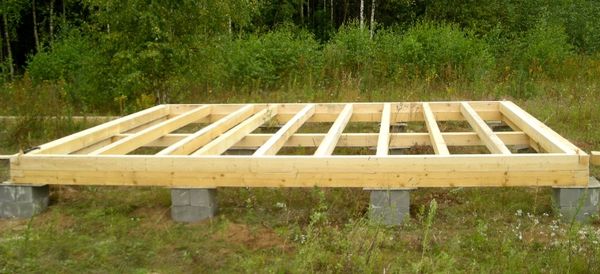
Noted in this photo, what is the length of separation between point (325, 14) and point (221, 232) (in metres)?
20.5

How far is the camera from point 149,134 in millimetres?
5004

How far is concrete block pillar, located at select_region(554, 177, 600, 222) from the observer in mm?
3691

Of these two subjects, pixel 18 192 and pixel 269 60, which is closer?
pixel 18 192

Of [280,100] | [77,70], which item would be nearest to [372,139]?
[280,100]

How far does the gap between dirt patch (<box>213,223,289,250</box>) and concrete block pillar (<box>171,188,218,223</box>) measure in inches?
9.1

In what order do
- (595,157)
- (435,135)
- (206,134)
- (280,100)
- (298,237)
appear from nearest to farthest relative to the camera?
(298,237) → (595,157) → (435,135) → (206,134) → (280,100)

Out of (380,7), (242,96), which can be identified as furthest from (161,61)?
(380,7)

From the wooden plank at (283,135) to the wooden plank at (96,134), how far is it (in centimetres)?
150

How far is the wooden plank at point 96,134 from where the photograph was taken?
440 cm

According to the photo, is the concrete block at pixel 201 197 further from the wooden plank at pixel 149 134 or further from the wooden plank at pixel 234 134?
the wooden plank at pixel 149 134

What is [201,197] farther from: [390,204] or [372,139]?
[372,139]

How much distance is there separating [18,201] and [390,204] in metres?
2.55

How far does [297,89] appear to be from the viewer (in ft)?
30.8

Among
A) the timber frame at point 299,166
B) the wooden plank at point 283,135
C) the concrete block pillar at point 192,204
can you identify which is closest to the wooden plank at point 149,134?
the timber frame at point 299,166
